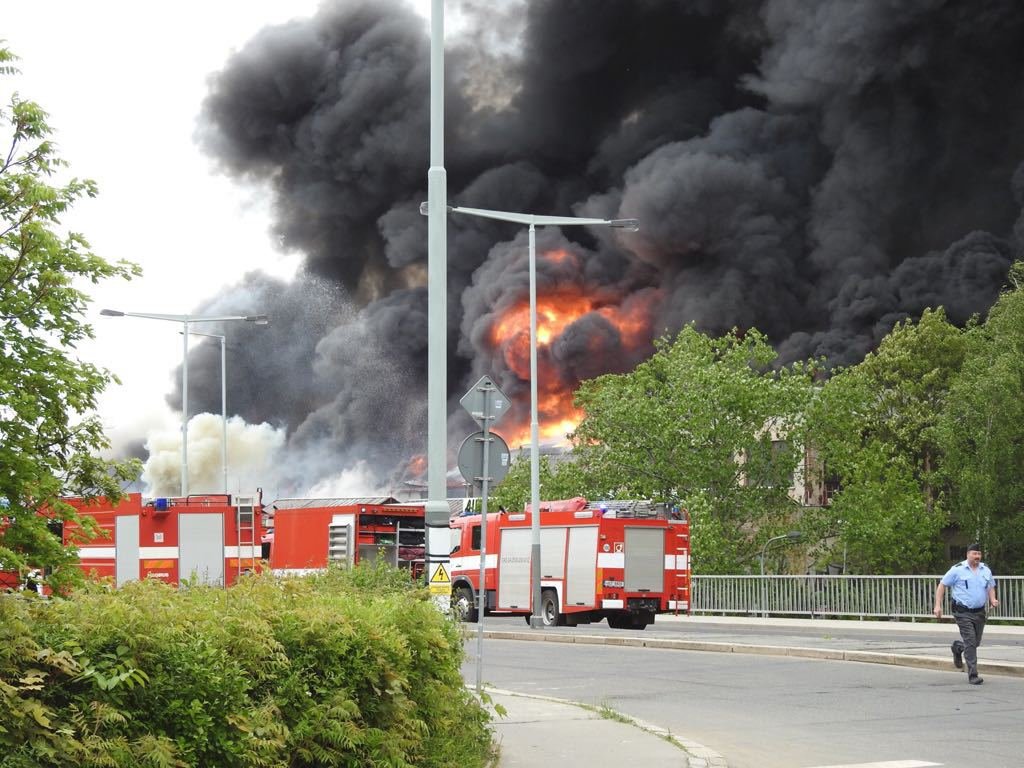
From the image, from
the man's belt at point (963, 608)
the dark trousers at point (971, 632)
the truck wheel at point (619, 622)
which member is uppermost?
the man's belt at point (963, 608)

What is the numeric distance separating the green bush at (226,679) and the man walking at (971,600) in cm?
903

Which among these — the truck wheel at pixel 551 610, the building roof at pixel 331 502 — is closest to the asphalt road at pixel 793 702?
the truck wheel at pixel 551 610

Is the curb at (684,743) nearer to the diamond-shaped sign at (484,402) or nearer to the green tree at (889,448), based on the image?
the diamond-shaped sign at (484,402)

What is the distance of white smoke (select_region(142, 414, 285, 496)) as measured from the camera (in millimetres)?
80062

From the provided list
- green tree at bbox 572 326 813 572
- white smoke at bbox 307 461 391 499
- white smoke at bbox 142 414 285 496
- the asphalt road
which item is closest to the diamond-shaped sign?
the asphalt road

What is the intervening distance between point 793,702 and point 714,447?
31507 millimetres

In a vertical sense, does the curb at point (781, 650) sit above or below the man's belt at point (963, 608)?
below

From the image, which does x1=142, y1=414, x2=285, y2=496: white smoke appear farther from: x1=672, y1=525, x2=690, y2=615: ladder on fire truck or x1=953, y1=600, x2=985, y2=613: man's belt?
x1=953, y1=600, x2=985, y2=613: man's belt

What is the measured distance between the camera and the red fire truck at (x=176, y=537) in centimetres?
2662

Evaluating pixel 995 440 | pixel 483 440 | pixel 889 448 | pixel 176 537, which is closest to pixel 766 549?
pixel 995 440

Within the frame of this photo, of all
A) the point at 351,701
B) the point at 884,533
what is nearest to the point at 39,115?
the point at 351,701

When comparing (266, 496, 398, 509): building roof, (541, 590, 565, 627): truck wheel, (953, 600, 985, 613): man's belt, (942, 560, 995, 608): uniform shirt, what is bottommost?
(541, 590, 565, 627): truck wheel

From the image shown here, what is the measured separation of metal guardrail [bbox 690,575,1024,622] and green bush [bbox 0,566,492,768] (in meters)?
23.4

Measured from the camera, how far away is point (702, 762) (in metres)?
9.89
